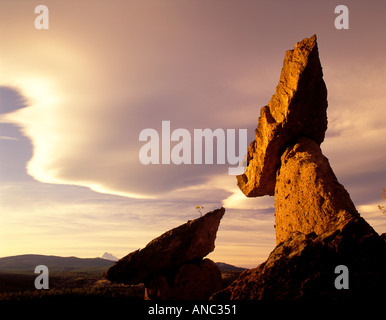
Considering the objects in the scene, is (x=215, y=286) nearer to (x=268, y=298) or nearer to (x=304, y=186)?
(x=304, y=186)

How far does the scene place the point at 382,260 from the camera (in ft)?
16.9

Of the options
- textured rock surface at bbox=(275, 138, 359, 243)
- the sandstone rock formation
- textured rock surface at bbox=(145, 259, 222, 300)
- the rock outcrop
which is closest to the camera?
the rock outcrop

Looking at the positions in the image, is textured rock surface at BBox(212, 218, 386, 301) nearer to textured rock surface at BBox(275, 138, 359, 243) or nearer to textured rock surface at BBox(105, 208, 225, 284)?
textured rock surface at BBox(275, 138, 359, 243)

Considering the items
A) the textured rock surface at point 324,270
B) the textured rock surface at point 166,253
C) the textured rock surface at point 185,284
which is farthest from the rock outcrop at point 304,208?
the textured rock surface at point 185,284

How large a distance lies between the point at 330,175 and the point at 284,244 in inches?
236

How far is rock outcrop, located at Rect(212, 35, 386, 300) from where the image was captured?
16.9ft

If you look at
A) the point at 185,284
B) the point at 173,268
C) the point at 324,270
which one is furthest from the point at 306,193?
the point at 173,268

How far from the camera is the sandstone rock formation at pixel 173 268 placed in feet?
52.1

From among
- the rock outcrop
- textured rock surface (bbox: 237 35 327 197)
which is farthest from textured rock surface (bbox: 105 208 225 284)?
textured rock surface (bbox: 237 35 327 197)

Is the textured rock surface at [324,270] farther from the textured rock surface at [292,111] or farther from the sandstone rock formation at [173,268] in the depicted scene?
the sandstone rock formation at [173,268]

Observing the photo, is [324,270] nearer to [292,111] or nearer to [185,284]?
[292,111]

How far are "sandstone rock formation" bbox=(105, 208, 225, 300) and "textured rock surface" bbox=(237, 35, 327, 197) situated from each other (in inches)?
210

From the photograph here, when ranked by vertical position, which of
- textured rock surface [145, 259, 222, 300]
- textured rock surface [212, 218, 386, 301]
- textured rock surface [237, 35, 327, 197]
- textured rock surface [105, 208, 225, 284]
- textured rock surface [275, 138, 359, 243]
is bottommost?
textured rock surface [145, 259, 222, 300]
